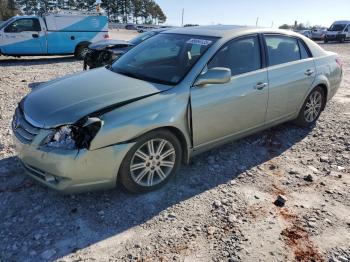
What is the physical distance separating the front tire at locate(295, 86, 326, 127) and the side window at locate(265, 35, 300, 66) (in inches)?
30.8

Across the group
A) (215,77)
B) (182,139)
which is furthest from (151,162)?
(215,77)

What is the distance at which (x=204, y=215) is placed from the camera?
350 centimetres

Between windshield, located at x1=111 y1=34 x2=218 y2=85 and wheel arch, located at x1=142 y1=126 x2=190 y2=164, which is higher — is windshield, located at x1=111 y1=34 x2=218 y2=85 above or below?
above

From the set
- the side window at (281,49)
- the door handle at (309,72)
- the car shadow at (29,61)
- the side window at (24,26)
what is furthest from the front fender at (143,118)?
the side window at (24,26)

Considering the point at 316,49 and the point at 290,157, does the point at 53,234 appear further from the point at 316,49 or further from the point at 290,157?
the point at 316,49

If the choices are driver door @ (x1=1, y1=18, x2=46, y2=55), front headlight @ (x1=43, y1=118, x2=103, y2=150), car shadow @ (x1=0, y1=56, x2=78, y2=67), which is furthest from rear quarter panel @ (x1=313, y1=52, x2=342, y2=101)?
driver door @ (x1=1, y1=18, x2=46, y2=55)

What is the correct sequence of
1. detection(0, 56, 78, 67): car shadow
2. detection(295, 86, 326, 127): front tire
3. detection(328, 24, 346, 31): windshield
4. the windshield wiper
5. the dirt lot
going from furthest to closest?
1. detection(328, 24, 346, 31): windshield
2. detection(0, 56, 78, 67): car shadow
3. detection(295, 86, 326, 127): front tire
4. the windshield wiper
5. the dirt lot

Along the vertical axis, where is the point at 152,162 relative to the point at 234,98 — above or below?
below

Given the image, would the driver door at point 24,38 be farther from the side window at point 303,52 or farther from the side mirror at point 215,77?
the side mirror at point 215,77

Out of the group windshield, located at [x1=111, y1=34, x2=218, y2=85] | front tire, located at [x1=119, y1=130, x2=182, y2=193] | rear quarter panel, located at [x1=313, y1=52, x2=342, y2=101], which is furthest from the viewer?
rear quarter panel, located at [x1=313, y1=52, x2=342, y2=101]

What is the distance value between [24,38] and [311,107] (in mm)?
11469

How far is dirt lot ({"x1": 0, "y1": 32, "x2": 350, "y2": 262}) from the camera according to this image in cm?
301

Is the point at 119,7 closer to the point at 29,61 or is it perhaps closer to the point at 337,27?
the point at 337,27

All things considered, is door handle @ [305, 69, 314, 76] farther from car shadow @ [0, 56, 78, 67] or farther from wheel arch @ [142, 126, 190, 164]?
car shadow @ [0, 56, 78, 67]
